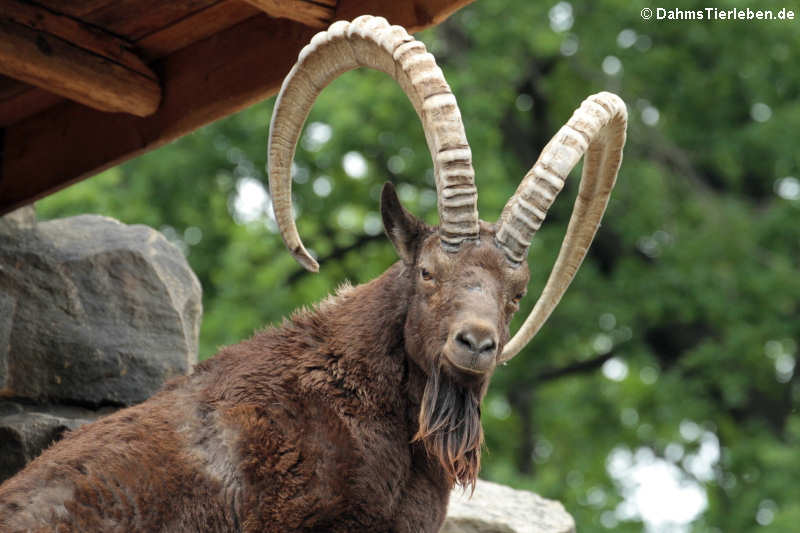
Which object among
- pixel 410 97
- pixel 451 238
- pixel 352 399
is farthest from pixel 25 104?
pixel 451 238

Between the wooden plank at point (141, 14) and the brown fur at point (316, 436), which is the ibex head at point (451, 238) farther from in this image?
the wooden plank at point (141, 14)

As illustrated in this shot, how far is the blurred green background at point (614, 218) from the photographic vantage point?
1703 cm

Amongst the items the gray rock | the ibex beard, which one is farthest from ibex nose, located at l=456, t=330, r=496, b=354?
the gray rock

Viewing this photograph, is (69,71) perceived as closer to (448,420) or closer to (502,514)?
(448,420)

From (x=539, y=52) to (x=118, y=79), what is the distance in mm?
13345

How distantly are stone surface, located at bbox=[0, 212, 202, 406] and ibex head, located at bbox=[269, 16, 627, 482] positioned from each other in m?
2.02

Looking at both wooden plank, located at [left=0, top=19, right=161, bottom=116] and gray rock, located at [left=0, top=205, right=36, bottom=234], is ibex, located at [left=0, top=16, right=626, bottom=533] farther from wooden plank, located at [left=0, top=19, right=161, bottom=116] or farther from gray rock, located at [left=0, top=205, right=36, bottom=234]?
gray rock, located at [left=0, top=205, right=36, bottom=234]

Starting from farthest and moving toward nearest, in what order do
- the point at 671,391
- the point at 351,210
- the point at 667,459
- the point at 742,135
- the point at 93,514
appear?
the point at 667,459 < the point at 351,210 < the point at 742,135 < the point at 671,391 < the point at 93,514

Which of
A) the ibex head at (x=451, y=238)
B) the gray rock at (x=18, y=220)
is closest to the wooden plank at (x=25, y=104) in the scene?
the gray rock at (x=18, y=220)

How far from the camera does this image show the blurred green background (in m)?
17.0

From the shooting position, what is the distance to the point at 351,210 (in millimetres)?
19922

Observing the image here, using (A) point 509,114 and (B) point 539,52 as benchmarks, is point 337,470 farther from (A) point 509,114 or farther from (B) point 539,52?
(A) point 509,114

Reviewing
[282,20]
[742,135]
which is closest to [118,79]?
[282,20]

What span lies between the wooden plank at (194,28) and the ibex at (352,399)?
3.30 feet
